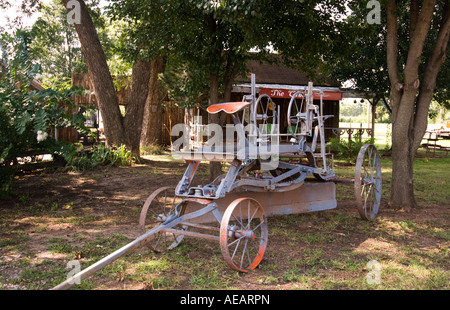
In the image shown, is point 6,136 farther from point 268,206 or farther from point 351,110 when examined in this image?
point 351,110

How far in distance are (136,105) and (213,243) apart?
852cm

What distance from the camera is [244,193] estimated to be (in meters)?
6.27

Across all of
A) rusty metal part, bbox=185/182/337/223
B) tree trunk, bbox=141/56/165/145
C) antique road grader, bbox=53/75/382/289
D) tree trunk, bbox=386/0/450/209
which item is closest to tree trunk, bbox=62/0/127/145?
tree trunk, bbox=141/56/165/145

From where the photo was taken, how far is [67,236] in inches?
243

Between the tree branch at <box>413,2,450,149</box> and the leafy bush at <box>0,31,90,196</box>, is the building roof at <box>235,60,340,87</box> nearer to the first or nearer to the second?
the tree branch at <box>413,2,450,149</box>

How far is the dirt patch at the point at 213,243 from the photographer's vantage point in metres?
4.70

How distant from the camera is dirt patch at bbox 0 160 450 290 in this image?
470cm

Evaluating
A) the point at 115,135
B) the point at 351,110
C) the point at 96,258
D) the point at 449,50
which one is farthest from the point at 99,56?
the point at 351,110

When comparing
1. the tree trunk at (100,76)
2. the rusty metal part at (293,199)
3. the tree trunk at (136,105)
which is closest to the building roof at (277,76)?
the tree trunk at (136,105)

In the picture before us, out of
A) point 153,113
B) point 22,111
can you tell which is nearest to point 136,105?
point 153,113

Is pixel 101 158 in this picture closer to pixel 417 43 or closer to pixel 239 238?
pixel 239 238

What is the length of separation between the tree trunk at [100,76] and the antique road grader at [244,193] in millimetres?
5581

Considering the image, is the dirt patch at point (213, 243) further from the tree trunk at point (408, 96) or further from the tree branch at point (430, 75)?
the tree branch at point (430, 75)
